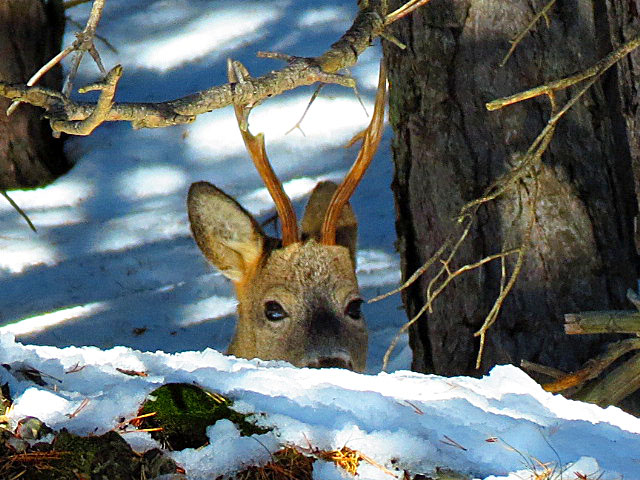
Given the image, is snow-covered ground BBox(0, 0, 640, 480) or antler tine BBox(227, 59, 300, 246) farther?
snow-covered ground BBox(0, 0, 640, 480)

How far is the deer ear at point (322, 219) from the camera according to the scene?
6.10m

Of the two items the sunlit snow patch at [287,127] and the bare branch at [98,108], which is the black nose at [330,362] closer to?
the bare branch at [98,108]

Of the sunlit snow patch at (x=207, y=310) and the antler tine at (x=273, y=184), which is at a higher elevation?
the antler tine at (x=273, y=184)

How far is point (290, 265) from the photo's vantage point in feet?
19.4

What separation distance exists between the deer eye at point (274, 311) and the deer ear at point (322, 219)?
43cm

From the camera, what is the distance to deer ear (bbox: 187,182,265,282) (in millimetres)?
5938

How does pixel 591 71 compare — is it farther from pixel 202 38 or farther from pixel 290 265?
pixel 202 38

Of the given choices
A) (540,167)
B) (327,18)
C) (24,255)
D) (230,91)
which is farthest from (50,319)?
(230,91)

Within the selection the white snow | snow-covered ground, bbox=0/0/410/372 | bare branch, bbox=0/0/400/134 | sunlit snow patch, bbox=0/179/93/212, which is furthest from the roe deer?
sunlit snow patch, bbox=0/179/93/212

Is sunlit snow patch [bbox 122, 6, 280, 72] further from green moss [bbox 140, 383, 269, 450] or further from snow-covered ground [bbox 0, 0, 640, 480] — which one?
green moss [bbox 140, 383, 269, 450]

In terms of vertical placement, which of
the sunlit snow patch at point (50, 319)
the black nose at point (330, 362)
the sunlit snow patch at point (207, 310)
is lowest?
the sunlit snow patch at point (207, 310)

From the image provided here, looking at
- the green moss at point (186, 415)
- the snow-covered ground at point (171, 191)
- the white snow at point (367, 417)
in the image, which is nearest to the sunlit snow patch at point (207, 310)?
the snow-covered ground at point (171, 191)

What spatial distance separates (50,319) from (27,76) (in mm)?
1972

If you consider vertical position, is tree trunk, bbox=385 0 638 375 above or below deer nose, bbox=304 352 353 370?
above
